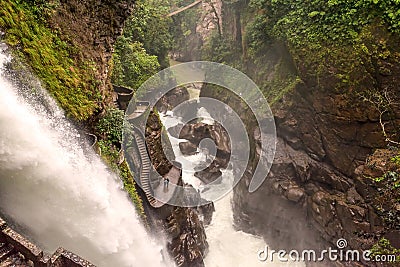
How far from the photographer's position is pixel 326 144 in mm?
14898

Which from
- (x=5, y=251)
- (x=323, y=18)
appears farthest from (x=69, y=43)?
(x=323, y=18)

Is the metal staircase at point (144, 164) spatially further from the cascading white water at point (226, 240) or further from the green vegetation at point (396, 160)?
the green vegetation at point (396, 160)

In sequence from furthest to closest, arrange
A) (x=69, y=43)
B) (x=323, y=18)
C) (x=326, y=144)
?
(x=323, y=18), (x=326, y=144), (x=69, y=43)

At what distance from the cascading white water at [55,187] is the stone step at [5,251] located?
3.28ft

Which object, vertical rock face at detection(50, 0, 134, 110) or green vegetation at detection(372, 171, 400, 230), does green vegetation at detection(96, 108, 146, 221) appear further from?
green vegetation at detection(372, 171, 400, 230)

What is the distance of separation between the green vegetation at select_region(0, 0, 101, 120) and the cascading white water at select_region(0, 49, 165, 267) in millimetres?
680

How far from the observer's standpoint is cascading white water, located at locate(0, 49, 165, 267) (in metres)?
→ 6.64

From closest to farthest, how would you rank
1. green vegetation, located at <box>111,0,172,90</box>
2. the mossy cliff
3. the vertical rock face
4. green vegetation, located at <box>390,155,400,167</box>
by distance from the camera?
1. the mossy cliff
2. the vertical rock face
3. green vegetation, located at <box>390,155,400,167</box>
4. green vegetation, located at <box>111,0,172,90</box>

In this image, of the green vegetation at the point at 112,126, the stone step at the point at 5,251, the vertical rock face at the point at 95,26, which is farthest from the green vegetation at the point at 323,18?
the stone step at the point at 5,251

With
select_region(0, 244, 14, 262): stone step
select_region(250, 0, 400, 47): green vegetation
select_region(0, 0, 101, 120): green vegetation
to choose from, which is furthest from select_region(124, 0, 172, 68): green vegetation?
select_region(0, 244, 14, 262): stone step

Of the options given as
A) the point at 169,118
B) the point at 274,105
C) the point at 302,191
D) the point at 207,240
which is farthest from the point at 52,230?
the point at 169,118

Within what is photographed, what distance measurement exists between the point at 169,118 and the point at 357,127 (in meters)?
16.3

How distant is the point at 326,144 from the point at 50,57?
12559 mm

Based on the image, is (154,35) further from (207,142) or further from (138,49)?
(207,142)
